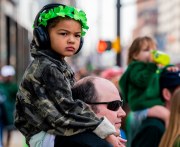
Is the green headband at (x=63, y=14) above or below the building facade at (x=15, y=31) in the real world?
below

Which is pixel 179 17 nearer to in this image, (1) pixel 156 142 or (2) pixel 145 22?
(2) pixel 145 22

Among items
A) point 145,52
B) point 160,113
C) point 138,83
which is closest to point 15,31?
point 145,52

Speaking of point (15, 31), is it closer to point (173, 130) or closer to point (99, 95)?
point (173, 130)

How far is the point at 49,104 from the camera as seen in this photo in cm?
288

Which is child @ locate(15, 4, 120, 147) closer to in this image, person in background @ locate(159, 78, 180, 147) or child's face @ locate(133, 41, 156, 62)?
person in background @ locate(159, 78, 180, 147)

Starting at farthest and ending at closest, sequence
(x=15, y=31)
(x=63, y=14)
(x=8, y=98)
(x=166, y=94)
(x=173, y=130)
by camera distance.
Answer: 1. (x=15, y=31)
2. (x=8, y=98)
3. (x=166, y=94)
4. (x=173, y=130)
5. (x=63, y=14)

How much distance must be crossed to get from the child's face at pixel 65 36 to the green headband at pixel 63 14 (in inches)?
1.0

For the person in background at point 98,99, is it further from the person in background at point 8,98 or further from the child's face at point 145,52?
the person in background at point 8,98

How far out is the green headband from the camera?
9.77ft

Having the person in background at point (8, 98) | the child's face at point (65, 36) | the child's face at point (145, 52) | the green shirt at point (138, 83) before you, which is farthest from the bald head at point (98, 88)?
the person in background at point (8, 98)

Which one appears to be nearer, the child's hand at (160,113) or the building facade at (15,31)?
the child's hand at (160,113)

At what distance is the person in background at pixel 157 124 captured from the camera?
4473mm

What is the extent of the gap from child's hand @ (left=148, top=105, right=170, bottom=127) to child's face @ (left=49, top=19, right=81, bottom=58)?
182cm

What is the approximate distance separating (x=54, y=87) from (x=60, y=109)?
10cm
